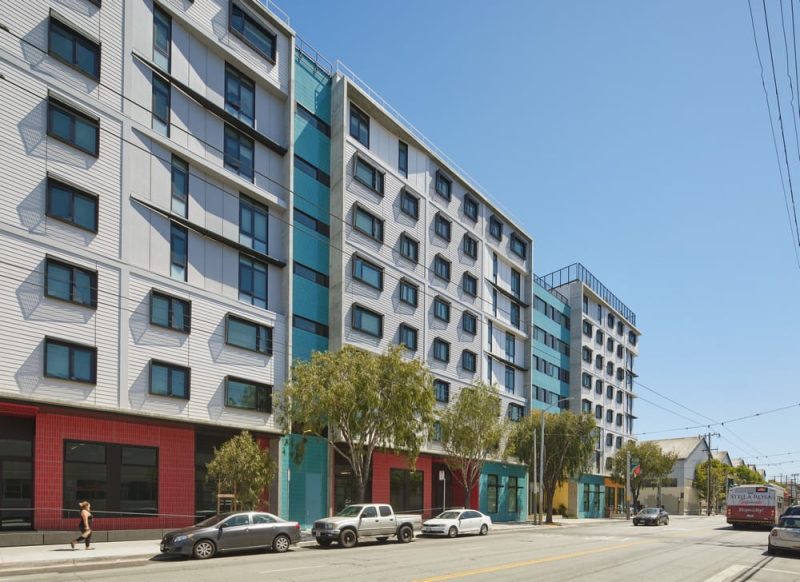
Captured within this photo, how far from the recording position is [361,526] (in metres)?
26.2

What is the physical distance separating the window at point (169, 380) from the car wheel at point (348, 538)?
871 centimetres

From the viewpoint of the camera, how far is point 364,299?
129ft

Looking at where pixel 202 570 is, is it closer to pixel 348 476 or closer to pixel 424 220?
pixel 348 476

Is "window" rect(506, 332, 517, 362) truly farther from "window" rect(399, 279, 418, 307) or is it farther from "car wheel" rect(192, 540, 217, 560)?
"car wheel" rect(192, 540, 217, 560)

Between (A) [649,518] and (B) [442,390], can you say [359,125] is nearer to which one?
(B) [442,390]

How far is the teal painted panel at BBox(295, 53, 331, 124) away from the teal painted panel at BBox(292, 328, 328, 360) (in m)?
12.3

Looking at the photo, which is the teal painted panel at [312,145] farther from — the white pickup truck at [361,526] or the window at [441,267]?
the white pickup truck at [361,526]

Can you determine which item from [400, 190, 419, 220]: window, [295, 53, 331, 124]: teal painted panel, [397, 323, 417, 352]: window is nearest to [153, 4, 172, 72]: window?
[295, 53, 331, 124]: teal painted panel

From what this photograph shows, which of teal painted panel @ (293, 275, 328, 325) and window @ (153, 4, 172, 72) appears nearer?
window @ (153, 4, 172, 72)

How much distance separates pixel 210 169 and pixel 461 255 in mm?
23885

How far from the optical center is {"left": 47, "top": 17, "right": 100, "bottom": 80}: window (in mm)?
24844

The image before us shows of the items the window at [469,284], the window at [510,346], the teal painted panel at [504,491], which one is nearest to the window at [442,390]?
the window at [469,284]

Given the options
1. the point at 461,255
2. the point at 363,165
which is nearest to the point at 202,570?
the point at 363,165

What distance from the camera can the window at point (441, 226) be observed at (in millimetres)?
47725
